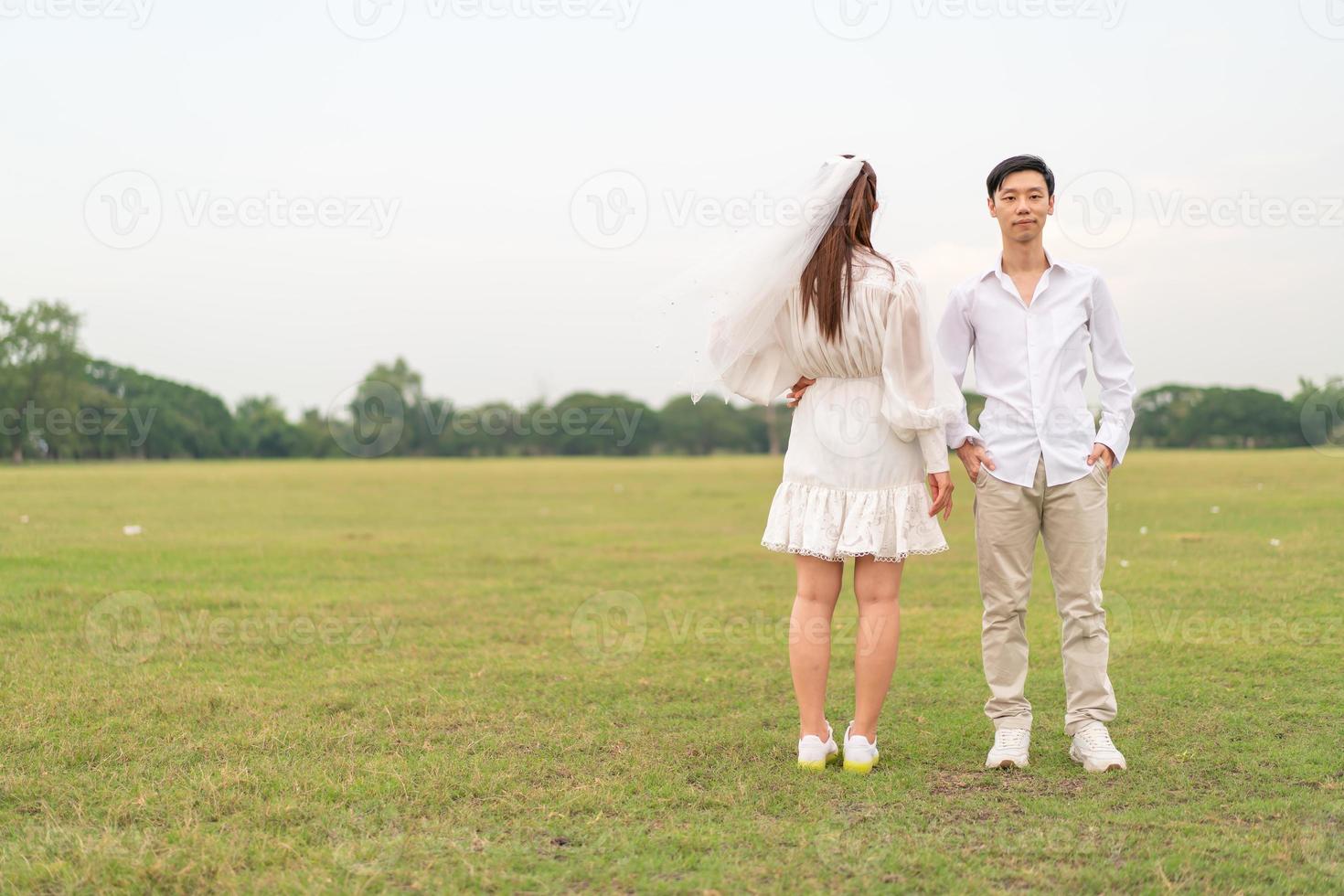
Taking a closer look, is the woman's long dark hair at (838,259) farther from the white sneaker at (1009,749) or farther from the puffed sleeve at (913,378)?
the white sneaker at (1009,749)

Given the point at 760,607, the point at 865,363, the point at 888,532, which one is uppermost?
the point at 865,363

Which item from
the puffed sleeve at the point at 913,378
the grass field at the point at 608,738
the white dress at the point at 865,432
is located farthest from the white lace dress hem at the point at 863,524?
the grass field at the point at 608,738

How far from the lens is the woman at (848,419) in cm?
444

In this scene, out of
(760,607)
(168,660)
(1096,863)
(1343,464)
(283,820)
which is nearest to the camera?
(1096,863)

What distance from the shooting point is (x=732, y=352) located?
186 inches

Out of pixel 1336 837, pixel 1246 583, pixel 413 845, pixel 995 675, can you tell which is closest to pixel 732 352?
pixel 995 675

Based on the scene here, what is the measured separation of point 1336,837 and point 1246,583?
7334 millimetres

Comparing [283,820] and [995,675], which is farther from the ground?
[995,675]

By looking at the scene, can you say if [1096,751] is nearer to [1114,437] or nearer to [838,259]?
[1114,437]

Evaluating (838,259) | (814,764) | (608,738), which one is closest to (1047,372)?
(838,259)

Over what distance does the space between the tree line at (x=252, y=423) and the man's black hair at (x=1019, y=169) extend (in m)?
56.1

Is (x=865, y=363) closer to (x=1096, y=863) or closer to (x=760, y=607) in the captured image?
(x=1096, y=863)

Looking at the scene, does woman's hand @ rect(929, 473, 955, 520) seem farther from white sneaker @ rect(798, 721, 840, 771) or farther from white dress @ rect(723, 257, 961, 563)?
white sneaker @ rect(798, 721, 840, 771)

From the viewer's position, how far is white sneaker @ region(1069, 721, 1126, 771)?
4406 mm
